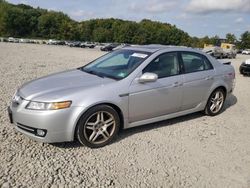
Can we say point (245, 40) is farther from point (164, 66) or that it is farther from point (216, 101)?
point (164, 66)

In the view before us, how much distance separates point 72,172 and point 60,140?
→ 605mm

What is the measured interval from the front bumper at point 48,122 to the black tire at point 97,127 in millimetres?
134

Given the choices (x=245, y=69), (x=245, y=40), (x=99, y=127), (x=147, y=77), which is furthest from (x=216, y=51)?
(x=245, y=40)

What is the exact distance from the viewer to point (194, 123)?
575 centimetres

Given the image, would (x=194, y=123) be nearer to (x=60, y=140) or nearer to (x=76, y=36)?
(x=60, y=140)

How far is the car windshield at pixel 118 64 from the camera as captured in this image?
4.84 m

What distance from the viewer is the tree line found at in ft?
308

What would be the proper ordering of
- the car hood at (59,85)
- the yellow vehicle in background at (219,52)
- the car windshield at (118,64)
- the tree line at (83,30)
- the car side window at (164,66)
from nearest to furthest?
1. the car hood at (59,85)
2. the car windshield at (118,64)
3. the car side window at (164,66)
4. the yellow vehicle in background at (219,52)
5. the tree line at (83,30)

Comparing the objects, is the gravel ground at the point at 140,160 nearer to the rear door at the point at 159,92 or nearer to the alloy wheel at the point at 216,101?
the rear door at the point at 159,92

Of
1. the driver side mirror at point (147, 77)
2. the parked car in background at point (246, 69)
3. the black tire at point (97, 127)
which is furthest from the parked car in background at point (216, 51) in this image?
the black tire at point (97, 127)

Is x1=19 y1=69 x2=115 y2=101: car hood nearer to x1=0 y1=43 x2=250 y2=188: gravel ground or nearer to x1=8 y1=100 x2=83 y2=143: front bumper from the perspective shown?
x1=8 y1=100 x2=83 y2=143: front bumper

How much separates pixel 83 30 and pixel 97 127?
98.4m

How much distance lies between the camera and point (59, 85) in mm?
4406

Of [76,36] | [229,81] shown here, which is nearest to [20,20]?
[76,36]
